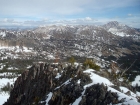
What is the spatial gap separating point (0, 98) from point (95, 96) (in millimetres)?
160074

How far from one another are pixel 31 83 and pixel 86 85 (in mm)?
33888

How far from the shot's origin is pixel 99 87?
2042 inches

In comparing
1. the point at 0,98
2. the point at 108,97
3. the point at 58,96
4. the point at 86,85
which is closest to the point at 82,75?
the point at 86,85

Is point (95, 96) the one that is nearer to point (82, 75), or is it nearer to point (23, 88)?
point (82, 75)

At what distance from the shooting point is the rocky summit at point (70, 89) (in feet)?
158

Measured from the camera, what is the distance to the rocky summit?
48272mm

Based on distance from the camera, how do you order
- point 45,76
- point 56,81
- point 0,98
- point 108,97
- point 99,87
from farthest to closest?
point 0,98
point 45,76
point 56,81
point 99,87
point 108,97

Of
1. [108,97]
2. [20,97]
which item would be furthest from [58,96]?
[20,97]

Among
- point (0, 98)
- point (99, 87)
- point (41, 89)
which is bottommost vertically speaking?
point (0, 98)

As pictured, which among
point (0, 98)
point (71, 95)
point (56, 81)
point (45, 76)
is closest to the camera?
point (71, 95)

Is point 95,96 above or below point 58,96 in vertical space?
above

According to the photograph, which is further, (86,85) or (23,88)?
(23,88)

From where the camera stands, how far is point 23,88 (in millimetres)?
85562

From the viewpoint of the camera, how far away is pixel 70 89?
58438 millimetres
